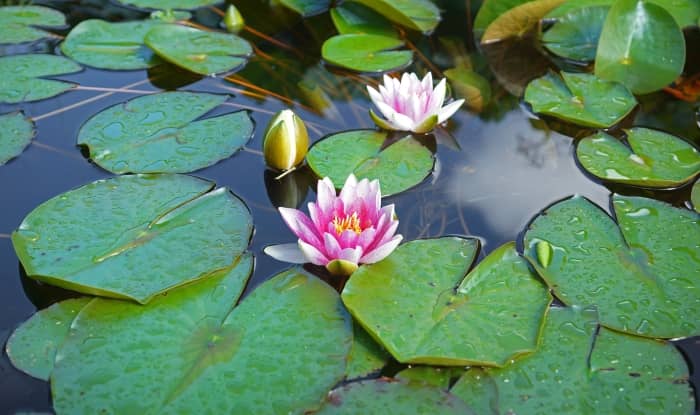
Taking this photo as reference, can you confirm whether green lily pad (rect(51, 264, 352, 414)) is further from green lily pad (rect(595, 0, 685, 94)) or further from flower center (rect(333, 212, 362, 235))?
green lily pad (rect(595, 0, 685, 94))

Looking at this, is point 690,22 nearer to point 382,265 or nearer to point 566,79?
point 566,79

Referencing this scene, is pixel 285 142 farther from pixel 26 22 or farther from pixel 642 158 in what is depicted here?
pixel 26 22

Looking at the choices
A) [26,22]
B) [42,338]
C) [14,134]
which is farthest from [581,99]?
[26,22]

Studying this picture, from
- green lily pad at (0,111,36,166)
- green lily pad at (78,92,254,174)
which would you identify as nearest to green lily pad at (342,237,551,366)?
green lily pad at (78,92,254,174)

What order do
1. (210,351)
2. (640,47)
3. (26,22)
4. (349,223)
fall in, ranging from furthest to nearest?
(26,22), (640,47), (349,223), (210,351)

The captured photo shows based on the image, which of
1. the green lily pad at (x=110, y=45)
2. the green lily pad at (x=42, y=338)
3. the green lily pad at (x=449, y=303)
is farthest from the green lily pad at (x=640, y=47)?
the green lily pad at (x=42, y=338)

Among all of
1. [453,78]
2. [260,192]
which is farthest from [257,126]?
[453,78]
